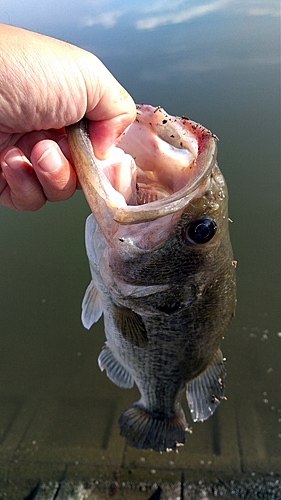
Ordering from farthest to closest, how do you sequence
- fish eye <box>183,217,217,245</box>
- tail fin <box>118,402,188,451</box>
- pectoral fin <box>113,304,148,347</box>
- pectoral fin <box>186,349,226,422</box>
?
tail fin <box>118,402,188,451</box>
pectoral fin <box>186,349,226,422</box>
pectoral fin <box>113,304,148,347</box>
fish eye <box>183,217,217,245</box>

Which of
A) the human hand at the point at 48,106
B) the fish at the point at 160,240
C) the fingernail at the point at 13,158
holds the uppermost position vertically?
the human hand at the point at 48,106

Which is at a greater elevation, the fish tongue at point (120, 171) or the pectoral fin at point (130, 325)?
the fish tongue at point (120, 171)

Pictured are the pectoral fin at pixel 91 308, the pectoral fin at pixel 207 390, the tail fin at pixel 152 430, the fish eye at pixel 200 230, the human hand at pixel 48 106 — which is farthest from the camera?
the tail fin at pixel 152 430

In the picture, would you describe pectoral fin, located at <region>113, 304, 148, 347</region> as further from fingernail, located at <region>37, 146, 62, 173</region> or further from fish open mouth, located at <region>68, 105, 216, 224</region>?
fingernail, located at <region>37, 146, 62, 173</region>

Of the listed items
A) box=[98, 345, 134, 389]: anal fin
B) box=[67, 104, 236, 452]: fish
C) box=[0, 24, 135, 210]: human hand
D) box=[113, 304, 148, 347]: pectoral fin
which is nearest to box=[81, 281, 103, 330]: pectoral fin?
box=[67, 104, 236, 452]: fish

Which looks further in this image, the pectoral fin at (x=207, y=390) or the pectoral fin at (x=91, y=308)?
the pectoral fin at (x=207, y=390)

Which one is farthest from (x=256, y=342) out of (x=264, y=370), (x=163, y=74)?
(x=163, y=74)

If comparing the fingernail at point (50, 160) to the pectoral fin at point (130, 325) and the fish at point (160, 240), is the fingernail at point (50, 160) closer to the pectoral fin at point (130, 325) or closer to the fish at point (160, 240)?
the fish at point (160, 240)

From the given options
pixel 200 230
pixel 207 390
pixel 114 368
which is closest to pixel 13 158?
pixel 200 230

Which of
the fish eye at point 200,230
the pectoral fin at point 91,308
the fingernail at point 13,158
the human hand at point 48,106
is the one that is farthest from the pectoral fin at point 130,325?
the fingernail at point 13,158
